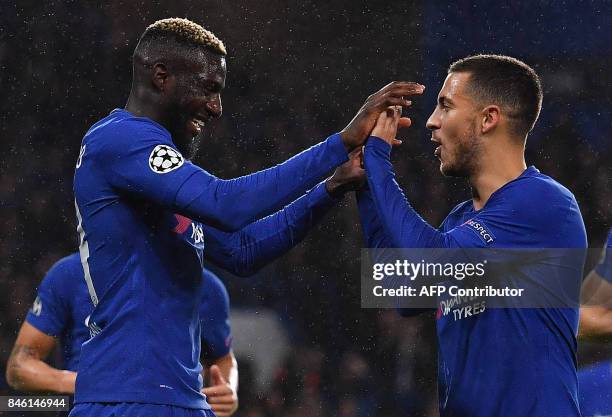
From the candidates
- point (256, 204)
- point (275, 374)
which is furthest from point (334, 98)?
point (256, 204)

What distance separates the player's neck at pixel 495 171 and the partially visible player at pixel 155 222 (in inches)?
12.1

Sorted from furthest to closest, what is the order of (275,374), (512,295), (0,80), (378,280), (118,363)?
1. (0,80)
2. (275,374)
3. (378,280)
4. (512,295)
5. (118,363)

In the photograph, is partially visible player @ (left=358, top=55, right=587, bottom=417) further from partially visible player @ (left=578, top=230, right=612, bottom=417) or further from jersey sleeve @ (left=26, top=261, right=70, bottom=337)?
jersey sleeve @ (left=26, top=261, right=70, bottom=337)

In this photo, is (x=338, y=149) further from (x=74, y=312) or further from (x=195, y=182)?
(x=74, y=312)

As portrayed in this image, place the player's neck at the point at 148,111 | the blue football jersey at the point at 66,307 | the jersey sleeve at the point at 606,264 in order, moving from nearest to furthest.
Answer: the player's neck at the point at 148,111, the jersey sleeve at the point at 606,264, the blue football jersey at the point at 66,307

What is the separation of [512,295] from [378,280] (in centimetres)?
52

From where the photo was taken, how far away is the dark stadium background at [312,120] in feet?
22.0

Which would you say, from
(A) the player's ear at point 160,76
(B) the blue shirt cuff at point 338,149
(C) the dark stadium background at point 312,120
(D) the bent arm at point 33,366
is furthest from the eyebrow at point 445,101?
(C) the dark stadium background at point 312,120

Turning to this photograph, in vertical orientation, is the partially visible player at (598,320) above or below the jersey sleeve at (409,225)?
below

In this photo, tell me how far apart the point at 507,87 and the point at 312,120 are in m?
4.36

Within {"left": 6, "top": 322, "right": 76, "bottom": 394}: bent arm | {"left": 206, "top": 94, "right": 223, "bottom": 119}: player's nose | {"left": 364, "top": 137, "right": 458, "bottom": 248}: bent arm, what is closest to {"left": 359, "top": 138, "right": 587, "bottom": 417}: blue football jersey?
{"left": 364, "top": 137, "right": 458, "bottom": 248}: bent arm

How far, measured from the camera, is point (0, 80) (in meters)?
7.08

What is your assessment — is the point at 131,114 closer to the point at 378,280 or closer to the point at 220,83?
the point at 220,83

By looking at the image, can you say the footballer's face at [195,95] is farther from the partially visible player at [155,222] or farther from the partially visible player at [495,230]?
the partially visible player at [495,230]
